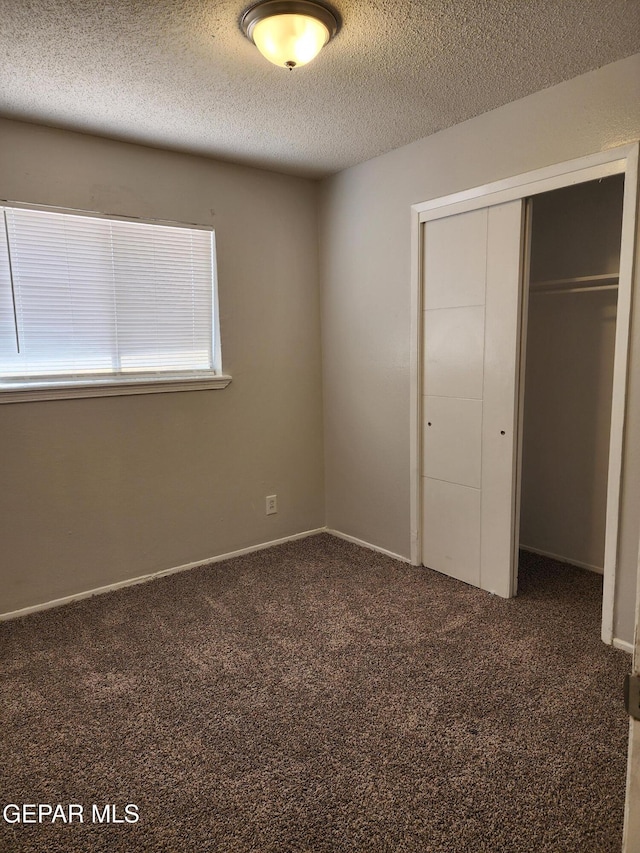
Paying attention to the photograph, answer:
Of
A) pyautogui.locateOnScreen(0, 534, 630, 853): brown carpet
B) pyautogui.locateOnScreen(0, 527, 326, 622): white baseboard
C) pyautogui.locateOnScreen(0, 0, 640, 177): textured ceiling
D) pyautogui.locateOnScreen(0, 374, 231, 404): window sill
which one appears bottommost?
pyautogui.locateOnScreen(0, 534, 630, 853): brown carpet

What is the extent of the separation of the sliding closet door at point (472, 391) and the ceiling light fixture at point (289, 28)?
127 cm

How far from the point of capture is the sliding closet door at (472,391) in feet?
9.27

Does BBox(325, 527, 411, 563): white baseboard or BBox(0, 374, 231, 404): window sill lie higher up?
BBox(0, 374, 231, 404): window sill

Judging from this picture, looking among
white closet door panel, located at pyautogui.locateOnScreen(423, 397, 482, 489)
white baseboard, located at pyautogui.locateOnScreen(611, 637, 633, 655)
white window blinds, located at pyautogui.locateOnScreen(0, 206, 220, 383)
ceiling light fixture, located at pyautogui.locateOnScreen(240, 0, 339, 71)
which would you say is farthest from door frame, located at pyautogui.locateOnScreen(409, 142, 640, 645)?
white window blinds, located at pyautogui.locateOnScreen(0, 206, 220, 383)

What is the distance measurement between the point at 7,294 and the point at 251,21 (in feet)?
5.79

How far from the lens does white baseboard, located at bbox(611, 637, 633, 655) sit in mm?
2428

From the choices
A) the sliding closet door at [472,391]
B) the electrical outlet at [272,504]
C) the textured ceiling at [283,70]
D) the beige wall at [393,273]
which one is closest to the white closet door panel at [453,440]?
the sliding closet door at [472,391]

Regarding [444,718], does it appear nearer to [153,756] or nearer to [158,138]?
[153,756]

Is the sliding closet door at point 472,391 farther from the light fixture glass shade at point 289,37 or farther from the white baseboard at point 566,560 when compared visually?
the light fixture glass shade at point 289,37

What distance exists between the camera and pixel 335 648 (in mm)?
2529

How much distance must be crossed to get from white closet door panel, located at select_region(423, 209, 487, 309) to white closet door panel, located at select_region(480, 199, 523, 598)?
0.06 meters

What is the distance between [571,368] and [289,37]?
2450 mm

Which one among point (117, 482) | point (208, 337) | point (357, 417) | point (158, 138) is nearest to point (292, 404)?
point (357, 417)

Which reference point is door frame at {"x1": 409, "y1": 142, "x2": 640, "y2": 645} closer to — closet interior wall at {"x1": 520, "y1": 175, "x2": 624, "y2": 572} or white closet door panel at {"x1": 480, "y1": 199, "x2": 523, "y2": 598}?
white closet door panel at {"x1": 480, "y1": 199, "x2": 523, "y2": 598}
